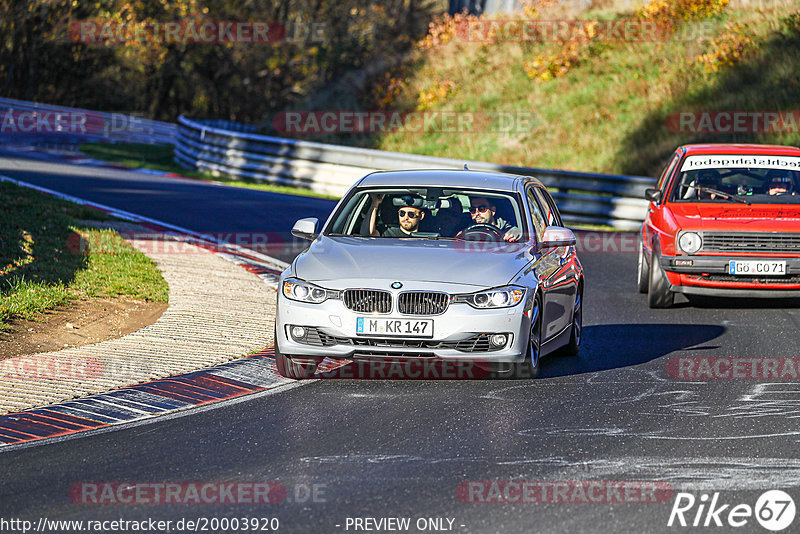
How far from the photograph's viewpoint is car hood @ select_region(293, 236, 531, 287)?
8.85m

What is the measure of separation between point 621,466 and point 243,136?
2262 centimetres

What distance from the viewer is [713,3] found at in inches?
1325

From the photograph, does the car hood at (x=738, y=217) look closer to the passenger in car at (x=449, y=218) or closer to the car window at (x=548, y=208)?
the car window at (x=548, y=208)

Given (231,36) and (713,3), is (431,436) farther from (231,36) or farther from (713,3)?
(231,36)

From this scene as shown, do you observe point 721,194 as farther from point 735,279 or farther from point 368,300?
point 368,300

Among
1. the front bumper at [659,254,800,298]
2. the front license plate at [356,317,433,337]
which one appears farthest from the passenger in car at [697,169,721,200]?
the front license plate at [356,317,433,337]

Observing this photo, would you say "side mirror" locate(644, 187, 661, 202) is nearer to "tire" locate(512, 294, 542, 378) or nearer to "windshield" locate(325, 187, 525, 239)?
"windshield" locate(325, 187, 525, 239)

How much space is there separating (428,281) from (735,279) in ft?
17.8

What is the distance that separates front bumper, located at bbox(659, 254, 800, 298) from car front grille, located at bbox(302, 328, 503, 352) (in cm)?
491

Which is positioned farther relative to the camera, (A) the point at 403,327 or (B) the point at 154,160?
(B) the point at 154,160

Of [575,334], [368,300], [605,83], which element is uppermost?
[605,83]

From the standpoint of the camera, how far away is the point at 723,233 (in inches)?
512

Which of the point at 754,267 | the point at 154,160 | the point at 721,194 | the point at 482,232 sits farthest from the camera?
the point at 154,160

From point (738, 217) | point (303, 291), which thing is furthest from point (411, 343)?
point (738, 217)
